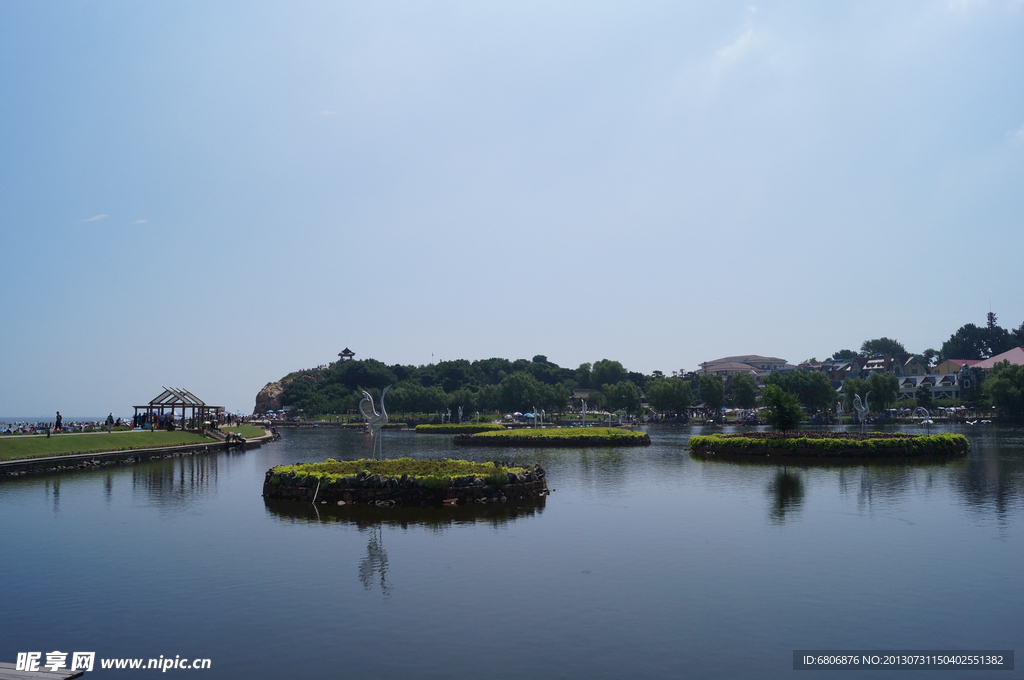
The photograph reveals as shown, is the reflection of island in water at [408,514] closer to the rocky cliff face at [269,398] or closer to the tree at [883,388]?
the tree at [883,388]

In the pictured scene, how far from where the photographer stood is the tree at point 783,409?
150 feet

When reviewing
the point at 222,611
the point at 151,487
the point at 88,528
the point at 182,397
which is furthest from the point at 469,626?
the point at 182,397

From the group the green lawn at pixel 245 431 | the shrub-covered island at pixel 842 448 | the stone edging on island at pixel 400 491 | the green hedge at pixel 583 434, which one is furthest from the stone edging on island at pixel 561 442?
the stone edging on island at pixel 400 491

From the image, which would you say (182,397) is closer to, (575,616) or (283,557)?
(283,557)

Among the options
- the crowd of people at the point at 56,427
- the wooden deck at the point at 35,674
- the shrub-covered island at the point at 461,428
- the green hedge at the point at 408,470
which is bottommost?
the shrub-covered island at the point at 461,428

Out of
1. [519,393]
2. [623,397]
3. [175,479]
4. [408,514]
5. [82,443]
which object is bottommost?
[175,479]

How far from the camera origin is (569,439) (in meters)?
58.6

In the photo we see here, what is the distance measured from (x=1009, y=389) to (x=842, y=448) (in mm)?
70483

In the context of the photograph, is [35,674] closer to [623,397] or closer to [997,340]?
[623,397]

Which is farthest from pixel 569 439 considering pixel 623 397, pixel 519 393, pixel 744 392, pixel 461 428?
pixel 744 392

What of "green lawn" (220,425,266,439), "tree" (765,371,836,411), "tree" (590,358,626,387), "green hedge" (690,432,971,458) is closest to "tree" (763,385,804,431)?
"green hedge" (690,432,971,458)

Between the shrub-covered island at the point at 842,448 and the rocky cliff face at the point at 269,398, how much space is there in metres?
149

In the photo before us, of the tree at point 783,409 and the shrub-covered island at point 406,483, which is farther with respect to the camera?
the tree at point 783,409

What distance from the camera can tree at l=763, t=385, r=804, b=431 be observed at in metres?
45.8
